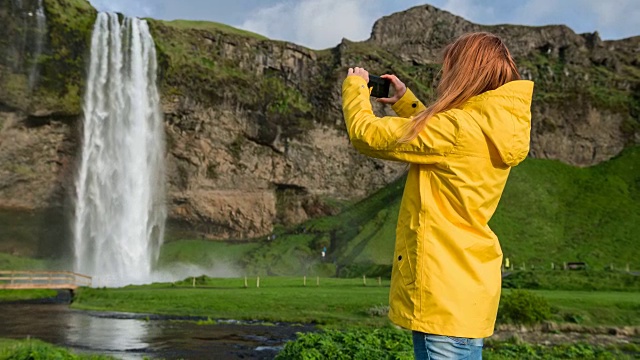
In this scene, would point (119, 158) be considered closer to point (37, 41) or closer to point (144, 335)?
point (37, 41)

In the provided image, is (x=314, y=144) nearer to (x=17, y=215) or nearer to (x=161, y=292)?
(x=17, y=215)

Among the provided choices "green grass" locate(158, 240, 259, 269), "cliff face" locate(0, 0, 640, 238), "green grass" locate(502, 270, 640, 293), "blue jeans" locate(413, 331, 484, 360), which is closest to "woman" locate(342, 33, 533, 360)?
"blue jeans" locate(413, 331, 484, 360)

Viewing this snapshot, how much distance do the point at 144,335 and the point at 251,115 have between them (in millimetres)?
68405

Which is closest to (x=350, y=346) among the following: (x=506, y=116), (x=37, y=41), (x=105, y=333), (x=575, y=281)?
(x=506, y=116)

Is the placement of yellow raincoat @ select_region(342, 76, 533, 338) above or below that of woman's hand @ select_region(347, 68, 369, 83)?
below

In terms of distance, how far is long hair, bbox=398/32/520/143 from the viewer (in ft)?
13.5

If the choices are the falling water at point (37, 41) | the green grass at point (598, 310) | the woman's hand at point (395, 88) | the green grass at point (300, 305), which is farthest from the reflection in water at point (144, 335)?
the falling water at point (37, 41)

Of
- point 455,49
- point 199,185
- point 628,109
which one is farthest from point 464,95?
point 628,109

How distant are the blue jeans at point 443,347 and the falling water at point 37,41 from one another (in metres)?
83.6

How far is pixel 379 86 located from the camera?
478 centimetres

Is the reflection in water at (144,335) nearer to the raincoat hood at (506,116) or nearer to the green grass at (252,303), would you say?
the green grass at (252,303)

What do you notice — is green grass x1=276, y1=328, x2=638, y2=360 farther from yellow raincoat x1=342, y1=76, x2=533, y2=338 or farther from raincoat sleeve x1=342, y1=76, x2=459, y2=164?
raincoat sleeve x1=342, y1=76, x2=459, y2=164

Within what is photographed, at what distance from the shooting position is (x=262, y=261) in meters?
78.5

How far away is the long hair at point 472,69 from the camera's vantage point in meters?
4.10
